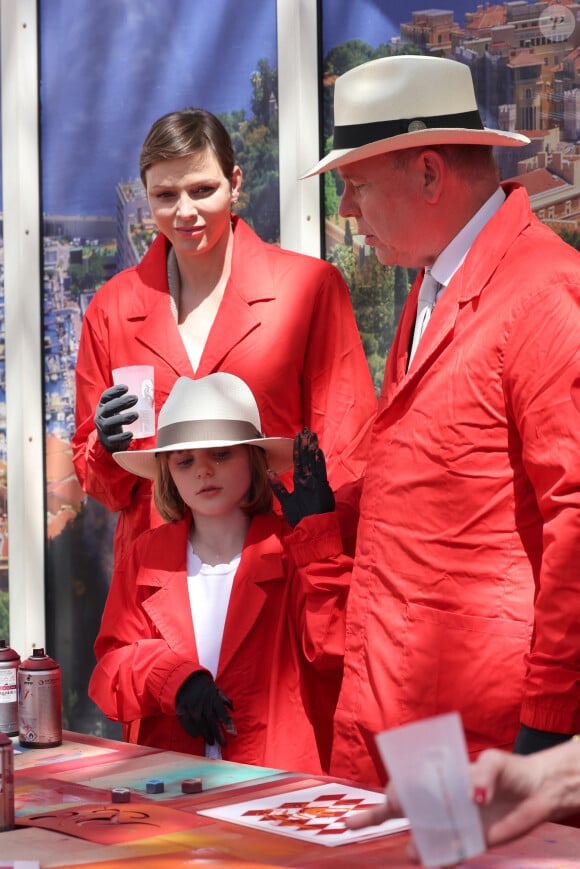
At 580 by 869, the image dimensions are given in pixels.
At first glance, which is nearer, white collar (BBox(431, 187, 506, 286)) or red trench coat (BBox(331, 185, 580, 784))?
red trench coat (BBox(331, 185, 580, 784))

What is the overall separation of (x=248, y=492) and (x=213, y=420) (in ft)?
0.62

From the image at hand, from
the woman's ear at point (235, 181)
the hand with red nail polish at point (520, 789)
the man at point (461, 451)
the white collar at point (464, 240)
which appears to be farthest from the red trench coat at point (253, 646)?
the hand with red nail polish at point (520, 789)

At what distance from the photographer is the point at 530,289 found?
7.56ft

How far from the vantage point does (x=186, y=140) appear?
132 inches

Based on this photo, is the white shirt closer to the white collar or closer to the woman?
the woman

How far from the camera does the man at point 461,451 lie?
2.18m

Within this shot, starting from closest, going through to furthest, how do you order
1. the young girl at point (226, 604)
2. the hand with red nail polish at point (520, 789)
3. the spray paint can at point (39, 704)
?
1. the hand with red nail polish at point (520, 789)
2. the spray paint can at point (39, 704)
3. the young girl at point (226, 604)

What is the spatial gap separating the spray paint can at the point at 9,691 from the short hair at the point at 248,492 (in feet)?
1.66

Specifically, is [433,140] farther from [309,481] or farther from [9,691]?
[9,691]

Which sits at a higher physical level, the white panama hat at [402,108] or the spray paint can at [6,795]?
the white panama hat at [402,108]

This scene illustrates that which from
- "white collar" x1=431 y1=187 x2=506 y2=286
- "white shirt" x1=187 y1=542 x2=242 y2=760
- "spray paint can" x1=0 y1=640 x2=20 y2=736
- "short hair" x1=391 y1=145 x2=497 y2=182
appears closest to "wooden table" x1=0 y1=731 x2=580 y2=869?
"spray paint can" x1=0 y1=640 x2=20 y2=736

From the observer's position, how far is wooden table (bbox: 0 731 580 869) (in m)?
1.85

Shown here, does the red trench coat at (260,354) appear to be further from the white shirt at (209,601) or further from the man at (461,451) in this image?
the man at (461,451)

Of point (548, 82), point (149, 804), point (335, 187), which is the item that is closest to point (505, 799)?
point (149, 804)
